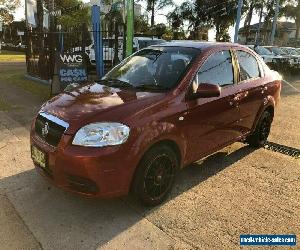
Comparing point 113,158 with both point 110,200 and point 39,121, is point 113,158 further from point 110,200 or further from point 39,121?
point 39,121

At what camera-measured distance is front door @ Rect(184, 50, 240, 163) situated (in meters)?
4.41

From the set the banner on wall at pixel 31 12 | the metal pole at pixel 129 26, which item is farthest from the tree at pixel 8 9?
the metal pole at pixel 129 26

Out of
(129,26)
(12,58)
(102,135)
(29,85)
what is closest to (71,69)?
(129,26)

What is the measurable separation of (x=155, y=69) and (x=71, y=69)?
5582 millimetres

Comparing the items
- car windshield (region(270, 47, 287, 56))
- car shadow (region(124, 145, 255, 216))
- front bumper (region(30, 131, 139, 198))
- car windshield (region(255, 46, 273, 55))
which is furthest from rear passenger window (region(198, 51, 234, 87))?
car windshield (region(270, 47, 287, 56))

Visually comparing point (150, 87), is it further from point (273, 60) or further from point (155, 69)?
point (273, 60)

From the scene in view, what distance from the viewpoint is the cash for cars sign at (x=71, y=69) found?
971 cm

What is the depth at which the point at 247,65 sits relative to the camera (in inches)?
221

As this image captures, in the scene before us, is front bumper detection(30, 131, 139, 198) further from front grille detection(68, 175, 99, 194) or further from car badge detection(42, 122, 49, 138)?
car badge detection(42, 122, 49, 138)

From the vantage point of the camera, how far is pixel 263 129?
249 inches

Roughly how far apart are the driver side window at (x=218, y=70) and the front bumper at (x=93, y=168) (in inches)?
58.3

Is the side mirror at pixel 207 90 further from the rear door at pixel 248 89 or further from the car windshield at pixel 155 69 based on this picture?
the rear door at pixel 248 89

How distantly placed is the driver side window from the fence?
5.85 m

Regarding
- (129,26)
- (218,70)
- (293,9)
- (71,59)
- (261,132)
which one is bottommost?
(261,132)
